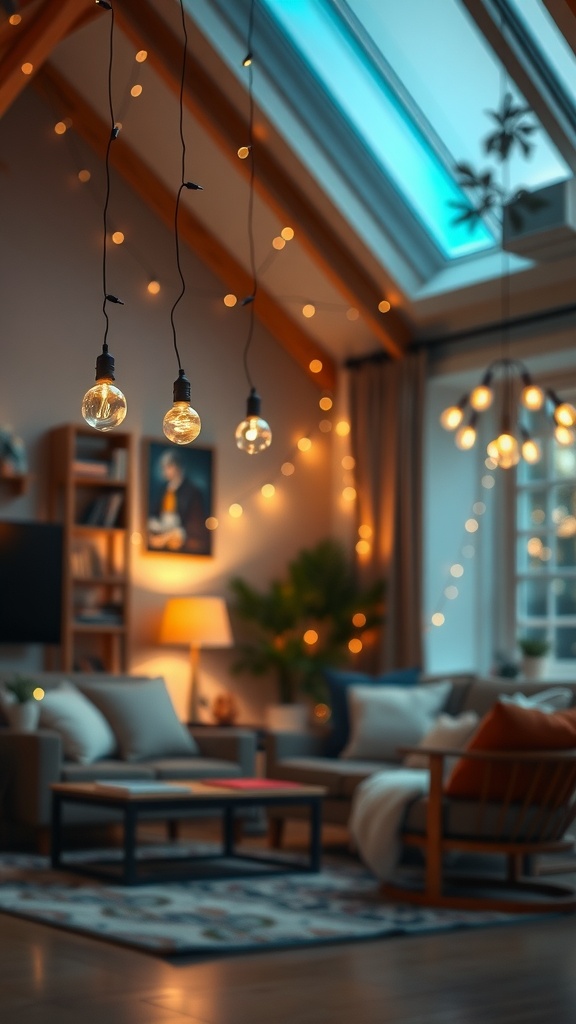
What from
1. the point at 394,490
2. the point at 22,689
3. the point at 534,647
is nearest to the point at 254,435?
the point at 22,689

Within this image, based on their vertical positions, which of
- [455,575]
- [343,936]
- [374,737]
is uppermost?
[455,575]

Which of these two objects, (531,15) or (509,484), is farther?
(509,484)

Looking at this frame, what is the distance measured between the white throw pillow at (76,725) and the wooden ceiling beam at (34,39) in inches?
119

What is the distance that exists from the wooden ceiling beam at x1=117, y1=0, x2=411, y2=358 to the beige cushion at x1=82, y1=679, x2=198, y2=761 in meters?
2.65

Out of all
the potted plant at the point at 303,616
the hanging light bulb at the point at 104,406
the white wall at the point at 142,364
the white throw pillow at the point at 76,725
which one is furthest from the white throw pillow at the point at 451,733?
the hanging light bulb at the point at 104,406

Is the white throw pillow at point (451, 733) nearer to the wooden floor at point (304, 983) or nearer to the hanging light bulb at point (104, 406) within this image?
the wooden floor at point (304, 983)

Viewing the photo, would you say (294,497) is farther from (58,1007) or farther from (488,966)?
A: (58,1007)

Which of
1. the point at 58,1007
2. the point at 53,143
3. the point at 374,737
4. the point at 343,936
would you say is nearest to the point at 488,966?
the point at 343,936

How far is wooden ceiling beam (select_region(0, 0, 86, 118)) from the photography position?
6.31 meters

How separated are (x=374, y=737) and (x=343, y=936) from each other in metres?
2.35

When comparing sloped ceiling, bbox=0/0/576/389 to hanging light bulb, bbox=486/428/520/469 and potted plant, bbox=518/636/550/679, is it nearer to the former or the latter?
hanging light bulb, bbox=486/428/520/469

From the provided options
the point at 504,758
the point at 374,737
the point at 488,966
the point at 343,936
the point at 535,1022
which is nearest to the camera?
the point at 535,1022

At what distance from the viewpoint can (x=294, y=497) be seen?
838 centimetres

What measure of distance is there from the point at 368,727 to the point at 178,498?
203 centimetres
